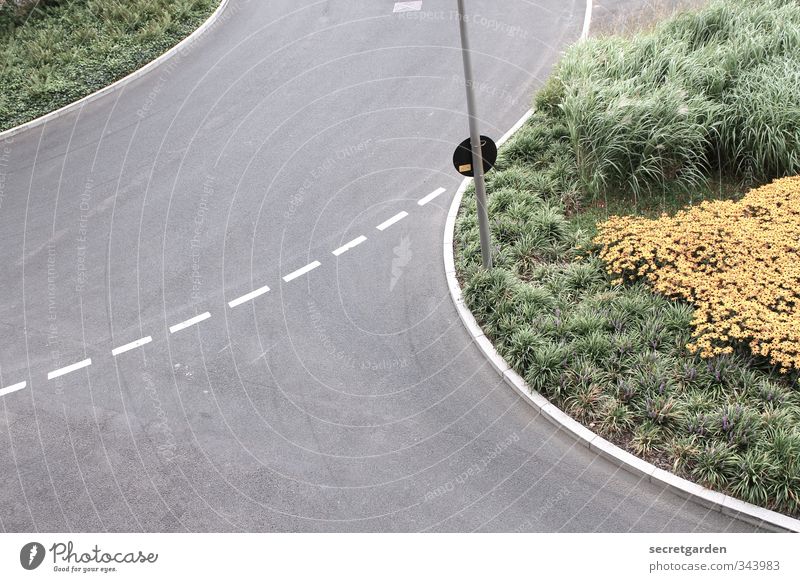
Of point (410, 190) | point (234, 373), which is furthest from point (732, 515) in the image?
point (410, 190)

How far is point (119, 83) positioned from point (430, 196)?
9823 mm

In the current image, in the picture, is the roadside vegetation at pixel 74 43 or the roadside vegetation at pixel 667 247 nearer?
the roadside vegetation at pixel 667 247

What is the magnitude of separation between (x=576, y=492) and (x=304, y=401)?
4.08 metres

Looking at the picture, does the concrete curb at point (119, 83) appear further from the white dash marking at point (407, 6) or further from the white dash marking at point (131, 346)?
the white dash marking at point (131, 346)

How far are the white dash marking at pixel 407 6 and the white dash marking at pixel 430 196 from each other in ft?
26.5

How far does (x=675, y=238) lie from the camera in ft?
40.4

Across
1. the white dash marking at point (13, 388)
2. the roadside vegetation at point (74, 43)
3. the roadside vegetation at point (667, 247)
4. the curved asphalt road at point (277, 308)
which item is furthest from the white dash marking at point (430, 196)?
the roadside vegetation at point (74, 43)

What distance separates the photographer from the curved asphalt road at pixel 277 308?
998cm

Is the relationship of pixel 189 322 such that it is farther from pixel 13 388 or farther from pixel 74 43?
pixel 74 43

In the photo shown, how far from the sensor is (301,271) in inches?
539

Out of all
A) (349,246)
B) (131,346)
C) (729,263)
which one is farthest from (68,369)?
(729,263)

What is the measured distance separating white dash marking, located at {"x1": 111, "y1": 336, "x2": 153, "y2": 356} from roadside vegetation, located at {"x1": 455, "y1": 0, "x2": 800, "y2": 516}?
5343 mm

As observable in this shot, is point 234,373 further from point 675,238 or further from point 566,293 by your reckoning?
point 675,238

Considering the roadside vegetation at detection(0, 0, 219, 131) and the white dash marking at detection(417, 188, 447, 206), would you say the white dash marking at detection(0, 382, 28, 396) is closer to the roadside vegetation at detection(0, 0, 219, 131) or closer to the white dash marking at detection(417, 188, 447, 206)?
the white dash marking at detection(417, 188, 447, 206)
